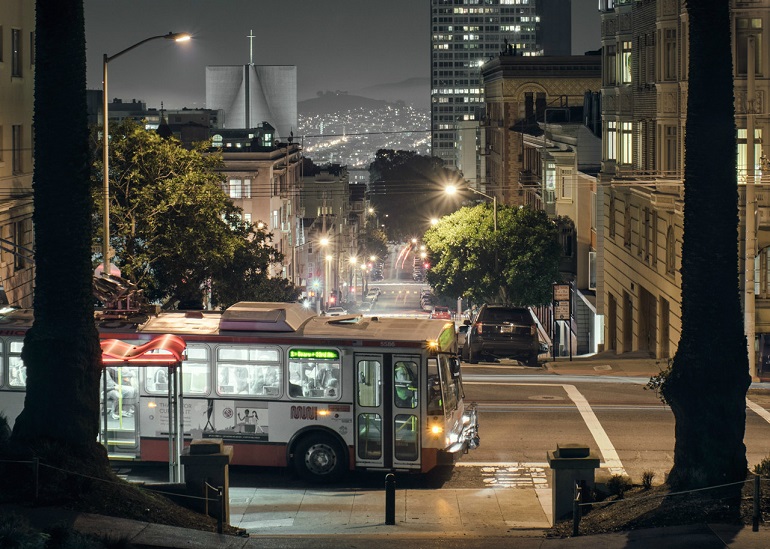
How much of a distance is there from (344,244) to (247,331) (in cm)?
12355

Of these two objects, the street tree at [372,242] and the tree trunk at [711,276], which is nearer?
the tree trunk at [711,276]

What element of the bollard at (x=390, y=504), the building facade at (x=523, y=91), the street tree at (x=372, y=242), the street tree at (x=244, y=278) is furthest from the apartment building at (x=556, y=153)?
the street tree at (x=372, y=242)

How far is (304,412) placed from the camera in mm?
23734

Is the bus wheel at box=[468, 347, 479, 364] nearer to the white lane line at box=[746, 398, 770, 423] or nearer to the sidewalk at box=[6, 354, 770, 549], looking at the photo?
the white lane line at box=[746, 398, 770, 423]

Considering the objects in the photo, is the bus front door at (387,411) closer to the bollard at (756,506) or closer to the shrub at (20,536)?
the bollard at (756,506)

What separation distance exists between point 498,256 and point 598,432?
3881cm

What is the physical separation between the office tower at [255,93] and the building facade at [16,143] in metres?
130

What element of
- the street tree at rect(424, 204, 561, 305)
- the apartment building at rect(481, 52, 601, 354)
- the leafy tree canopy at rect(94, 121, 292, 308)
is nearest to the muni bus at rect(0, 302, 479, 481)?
the leafy tree canopy at rect(94, 121, 292, 308)

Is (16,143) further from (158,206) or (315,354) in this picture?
(315,354)

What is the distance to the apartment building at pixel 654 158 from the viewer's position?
3903 centimetres

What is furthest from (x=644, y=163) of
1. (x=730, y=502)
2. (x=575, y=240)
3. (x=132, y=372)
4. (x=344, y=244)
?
(x=344, y=244)

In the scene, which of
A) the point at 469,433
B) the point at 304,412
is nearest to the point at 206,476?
the point at 304,412

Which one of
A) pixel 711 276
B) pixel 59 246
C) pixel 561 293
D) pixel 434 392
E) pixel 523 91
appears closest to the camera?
pixel 711 276

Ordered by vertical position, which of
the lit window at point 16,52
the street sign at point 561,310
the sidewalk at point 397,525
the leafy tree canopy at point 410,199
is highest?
the leafy tree canopy at point 410,199
